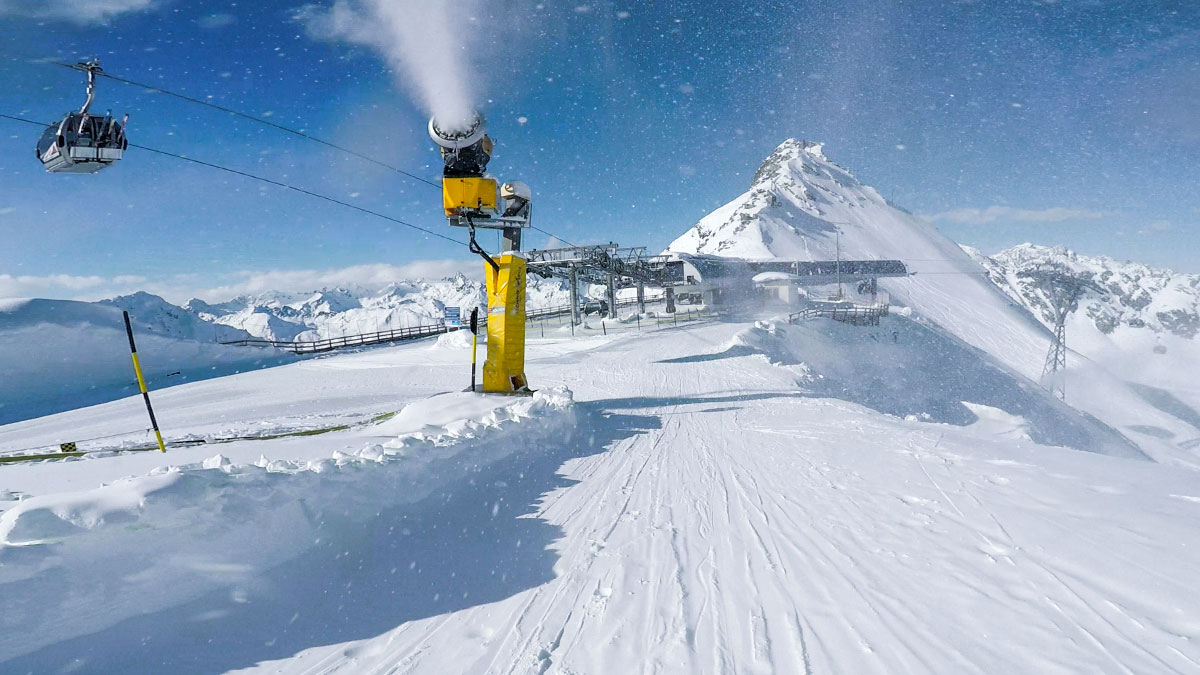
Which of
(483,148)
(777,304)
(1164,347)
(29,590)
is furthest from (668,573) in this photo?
(1164,347)

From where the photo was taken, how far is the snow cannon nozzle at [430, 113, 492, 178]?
32.0 ft

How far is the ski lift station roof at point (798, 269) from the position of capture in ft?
182

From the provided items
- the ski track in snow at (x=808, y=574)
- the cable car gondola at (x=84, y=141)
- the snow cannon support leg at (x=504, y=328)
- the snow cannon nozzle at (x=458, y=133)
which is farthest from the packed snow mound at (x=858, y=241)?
the cable car gondola at (x=84, y=141)

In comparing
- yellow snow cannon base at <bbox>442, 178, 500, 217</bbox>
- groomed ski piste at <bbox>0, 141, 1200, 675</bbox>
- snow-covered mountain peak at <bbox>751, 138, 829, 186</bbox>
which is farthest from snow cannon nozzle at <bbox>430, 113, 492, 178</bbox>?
snow-covered mountain peak at <bbox>751, 138, 829, 186</bbox>

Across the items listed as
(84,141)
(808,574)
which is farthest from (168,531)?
(84,141)

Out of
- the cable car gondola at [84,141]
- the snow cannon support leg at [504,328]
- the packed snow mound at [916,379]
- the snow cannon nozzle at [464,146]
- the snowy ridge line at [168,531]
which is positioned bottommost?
the packed snow mound at [916,379]

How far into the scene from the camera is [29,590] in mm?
2967

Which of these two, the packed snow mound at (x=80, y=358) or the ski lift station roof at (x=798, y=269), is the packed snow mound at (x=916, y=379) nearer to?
the ski lift station roof at (x=798, y=269)

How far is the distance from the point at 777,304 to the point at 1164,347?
187 metres

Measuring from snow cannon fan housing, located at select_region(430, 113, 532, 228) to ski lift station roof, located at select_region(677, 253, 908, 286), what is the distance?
44.2 m

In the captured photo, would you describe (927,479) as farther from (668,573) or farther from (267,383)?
(267,383)

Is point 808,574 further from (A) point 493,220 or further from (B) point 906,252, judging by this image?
(B) point 906,252

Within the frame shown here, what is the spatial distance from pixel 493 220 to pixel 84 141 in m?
6.37

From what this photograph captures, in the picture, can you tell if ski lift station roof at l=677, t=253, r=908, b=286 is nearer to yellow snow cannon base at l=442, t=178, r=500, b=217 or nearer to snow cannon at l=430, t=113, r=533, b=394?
snow cannon at l=430, t=113, r=533, b=394
